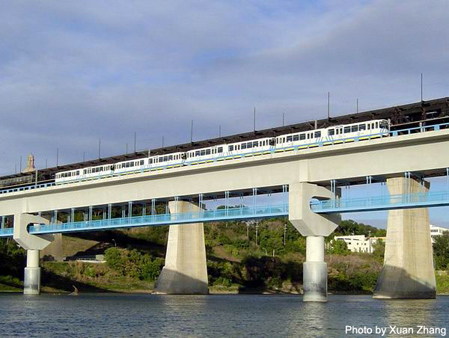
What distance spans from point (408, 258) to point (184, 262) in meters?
27.2

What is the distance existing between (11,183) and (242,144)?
49.1 meters

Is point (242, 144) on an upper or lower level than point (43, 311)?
upper

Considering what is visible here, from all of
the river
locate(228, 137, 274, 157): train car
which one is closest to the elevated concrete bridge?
locate(228, 137, 274, 157): train car

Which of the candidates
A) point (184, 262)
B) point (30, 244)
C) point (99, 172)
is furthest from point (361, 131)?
point (30, 244)

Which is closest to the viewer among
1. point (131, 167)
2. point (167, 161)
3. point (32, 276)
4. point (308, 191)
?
point (308, 191)

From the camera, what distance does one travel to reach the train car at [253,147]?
256 ft

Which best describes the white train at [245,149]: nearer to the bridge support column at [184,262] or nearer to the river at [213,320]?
the bridge support column at [184,262]

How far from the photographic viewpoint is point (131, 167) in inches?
3681

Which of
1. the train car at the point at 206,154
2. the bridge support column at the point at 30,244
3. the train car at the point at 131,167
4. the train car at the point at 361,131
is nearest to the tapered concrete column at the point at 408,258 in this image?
the train car at the point at 361,131

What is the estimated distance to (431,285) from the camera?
255ft

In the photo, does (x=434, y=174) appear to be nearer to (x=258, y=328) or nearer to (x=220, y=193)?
(x=220, y=193)

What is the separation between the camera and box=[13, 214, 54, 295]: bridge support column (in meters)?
97.9

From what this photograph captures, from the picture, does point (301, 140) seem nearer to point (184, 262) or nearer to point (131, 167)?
point (184, 262)

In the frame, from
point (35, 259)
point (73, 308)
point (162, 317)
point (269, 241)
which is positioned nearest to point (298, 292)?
point (269, 241)
